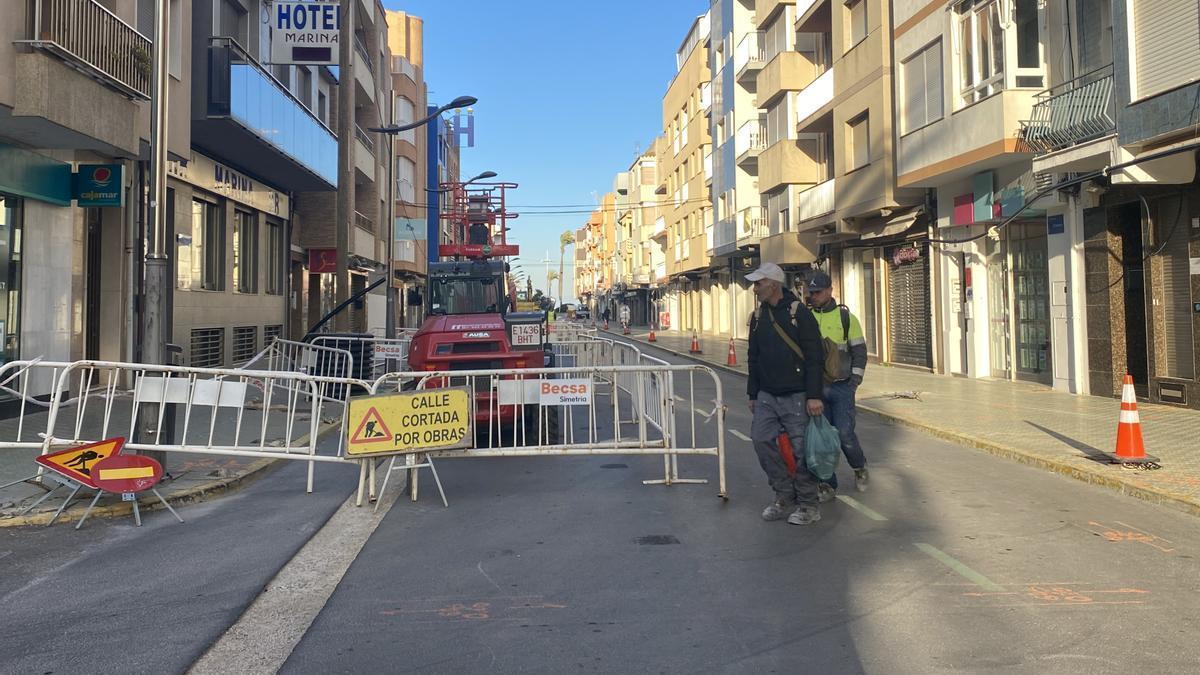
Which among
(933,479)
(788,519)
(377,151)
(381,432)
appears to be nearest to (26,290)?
(381,432)

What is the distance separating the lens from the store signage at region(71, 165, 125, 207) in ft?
42.8

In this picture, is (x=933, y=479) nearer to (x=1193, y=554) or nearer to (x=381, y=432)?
(x=1193, y=554)

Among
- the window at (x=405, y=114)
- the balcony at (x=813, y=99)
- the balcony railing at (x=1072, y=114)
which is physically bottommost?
the balcony railing at (x=1072, y=114)

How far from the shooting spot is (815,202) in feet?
81.8

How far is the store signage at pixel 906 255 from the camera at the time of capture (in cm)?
2047

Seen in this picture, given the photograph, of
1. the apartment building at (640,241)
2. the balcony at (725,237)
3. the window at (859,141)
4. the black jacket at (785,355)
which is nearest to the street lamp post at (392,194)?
the window at (859,141)

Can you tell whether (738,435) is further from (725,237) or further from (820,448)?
(725,237)

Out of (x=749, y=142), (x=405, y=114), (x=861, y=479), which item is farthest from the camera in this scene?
(x=405, y=114)

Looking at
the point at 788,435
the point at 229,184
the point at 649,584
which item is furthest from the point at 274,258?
the point at 649,584

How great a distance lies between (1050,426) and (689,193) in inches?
1442

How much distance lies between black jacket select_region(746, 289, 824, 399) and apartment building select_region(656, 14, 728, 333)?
33.8 metres

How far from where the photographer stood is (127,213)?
1504 centimetres

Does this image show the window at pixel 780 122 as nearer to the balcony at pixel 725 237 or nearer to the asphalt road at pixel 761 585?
the balcony at pixel 725 237

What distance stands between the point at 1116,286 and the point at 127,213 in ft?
55.5
